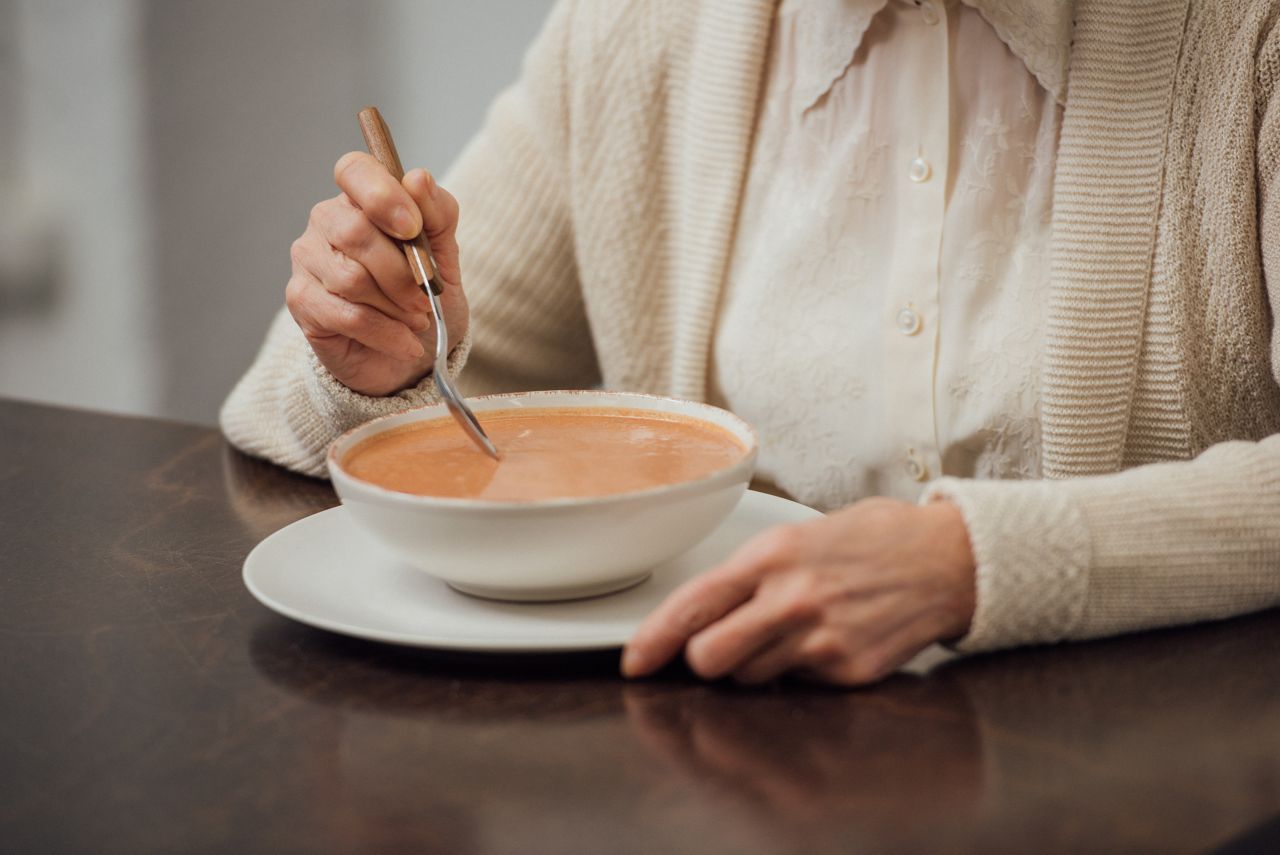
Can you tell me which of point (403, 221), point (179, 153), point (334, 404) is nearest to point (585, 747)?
point (403, 221)

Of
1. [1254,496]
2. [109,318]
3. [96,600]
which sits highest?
[1254,496]

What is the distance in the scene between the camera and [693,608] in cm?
73

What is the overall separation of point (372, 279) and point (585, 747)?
55cm

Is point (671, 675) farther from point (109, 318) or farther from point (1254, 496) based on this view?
point (109, 318)

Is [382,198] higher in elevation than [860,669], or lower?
higher

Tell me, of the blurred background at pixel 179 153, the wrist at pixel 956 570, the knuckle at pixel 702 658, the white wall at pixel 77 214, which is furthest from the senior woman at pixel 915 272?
the white wall at pixel 77 214

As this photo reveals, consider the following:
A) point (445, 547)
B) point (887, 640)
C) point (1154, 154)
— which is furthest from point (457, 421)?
point (1154, 154)

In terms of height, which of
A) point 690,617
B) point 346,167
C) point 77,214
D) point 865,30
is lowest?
point 77,214

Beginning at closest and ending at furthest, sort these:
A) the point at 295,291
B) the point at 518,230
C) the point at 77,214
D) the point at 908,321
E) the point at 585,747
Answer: the point at 585,747 → the point at 295,291 → the point at 908,321 → the point at 518,230 → the point at 77,214

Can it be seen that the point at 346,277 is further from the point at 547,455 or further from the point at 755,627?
the point at 755,627

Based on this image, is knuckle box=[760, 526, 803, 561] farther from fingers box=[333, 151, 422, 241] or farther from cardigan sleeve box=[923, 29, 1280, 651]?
fingers box=[333, 151, 422, 241]

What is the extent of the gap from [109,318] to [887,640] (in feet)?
10.7

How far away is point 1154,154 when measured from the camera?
1138 mm

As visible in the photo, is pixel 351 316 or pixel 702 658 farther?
pixel 351 316
